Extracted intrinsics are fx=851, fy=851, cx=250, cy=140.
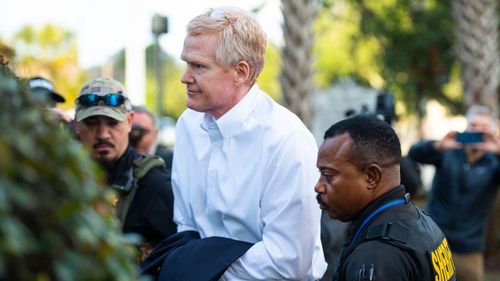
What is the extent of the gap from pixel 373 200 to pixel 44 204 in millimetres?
1904

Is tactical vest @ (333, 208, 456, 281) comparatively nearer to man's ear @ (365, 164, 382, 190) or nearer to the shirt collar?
man's ear @ (365, 164, 382, 190)

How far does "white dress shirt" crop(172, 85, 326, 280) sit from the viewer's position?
3.28 metres

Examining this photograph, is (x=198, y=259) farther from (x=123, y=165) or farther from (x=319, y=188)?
(x=123, y=165)


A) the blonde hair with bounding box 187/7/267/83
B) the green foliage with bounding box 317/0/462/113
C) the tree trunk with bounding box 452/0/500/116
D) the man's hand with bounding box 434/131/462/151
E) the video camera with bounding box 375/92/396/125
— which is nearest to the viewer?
the blonde hair with bounding box 187/7/267/83

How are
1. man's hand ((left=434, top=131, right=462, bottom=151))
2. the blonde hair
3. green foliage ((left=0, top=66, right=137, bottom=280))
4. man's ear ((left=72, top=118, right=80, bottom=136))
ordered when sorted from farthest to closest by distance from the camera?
1. man's hand ((left=434, top=131, right=462, bottom=151))
2. man's ear ((left=72, top=118, right=80, bottom=136))
3. the blonde hair
4. green foliage ((left=0, top=66, right=137, bottom=280))

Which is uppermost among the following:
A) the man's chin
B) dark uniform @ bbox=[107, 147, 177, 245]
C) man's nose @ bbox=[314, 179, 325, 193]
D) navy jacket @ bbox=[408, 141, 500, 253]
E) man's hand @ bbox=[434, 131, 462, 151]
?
man's nose @ bbox=[314, 179, 325, 193]

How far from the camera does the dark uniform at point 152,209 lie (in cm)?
422

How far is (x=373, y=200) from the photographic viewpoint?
3.28m

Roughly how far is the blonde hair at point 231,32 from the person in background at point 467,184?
4.46 metres

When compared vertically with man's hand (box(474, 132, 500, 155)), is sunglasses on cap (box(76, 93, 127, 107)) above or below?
above

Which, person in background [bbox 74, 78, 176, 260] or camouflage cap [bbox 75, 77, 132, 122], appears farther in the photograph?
camouflage cap [bbox 75, 77, 132, 122]

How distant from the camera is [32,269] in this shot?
161 cm

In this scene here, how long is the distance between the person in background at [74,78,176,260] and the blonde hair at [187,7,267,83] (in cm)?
110

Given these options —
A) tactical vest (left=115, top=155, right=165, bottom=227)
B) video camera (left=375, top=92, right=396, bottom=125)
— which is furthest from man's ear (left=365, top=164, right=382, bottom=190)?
video camera (left=375, top=92, right=396, bottom=125)
